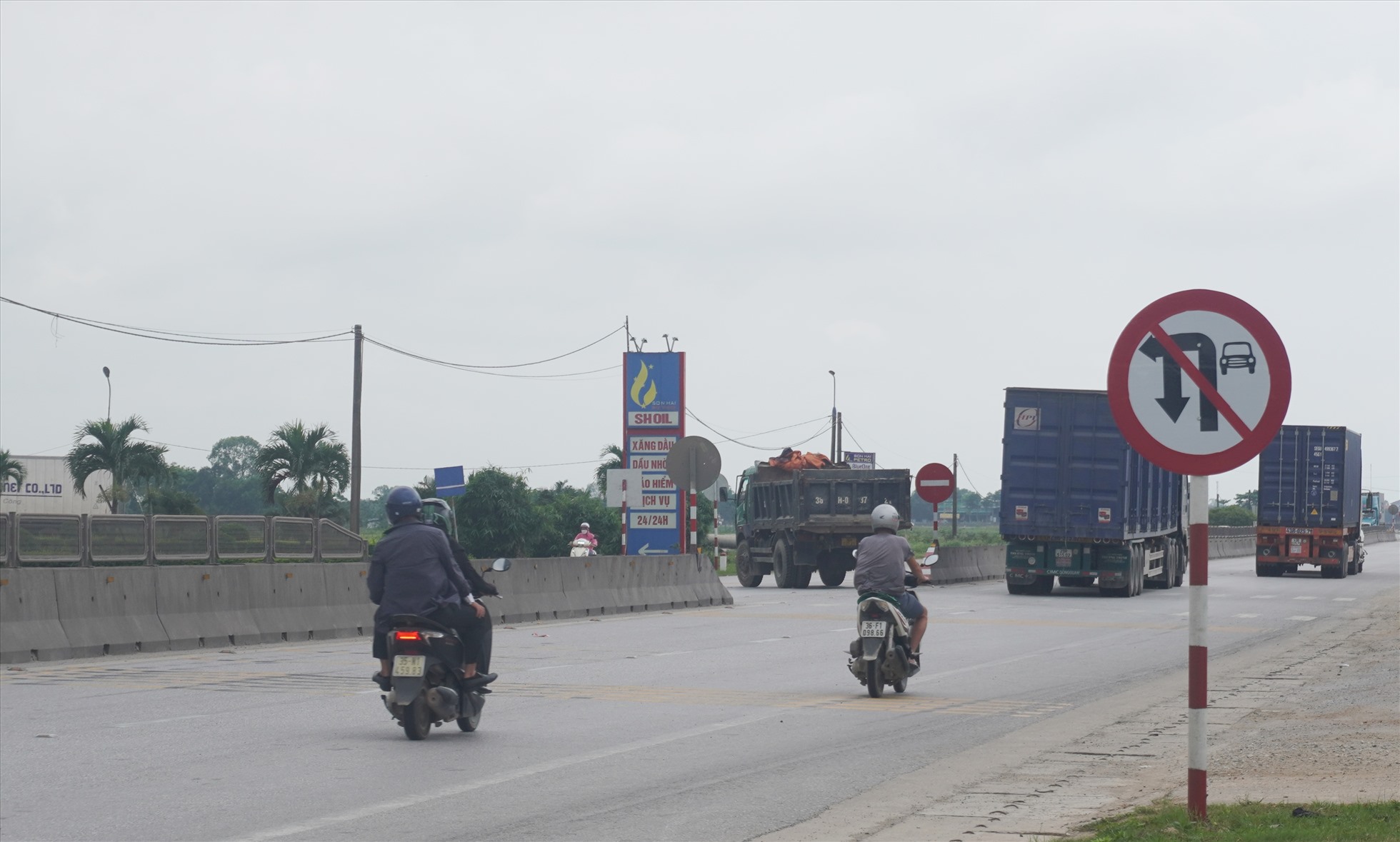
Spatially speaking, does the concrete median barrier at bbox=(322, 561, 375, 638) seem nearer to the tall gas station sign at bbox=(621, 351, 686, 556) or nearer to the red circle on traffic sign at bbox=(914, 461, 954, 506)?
the red circle on traffic sign at bbox=(914, 461, 954, 506)

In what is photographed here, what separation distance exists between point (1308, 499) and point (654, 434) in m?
18.6

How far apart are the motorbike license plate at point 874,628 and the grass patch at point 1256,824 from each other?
581 centimetres

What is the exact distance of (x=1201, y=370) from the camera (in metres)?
6.62

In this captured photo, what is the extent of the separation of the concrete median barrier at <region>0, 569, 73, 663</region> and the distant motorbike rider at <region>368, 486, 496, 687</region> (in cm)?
714

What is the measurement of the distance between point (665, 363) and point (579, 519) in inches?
1126

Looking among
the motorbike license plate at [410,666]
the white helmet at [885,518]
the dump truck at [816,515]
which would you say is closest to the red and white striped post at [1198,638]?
the motorbike license plate at [410,666]

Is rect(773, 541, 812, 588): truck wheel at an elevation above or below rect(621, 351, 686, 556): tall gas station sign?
below

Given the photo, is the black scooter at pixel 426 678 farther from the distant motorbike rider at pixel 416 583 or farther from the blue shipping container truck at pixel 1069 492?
the blue shipping container truck at pixel 1069 492

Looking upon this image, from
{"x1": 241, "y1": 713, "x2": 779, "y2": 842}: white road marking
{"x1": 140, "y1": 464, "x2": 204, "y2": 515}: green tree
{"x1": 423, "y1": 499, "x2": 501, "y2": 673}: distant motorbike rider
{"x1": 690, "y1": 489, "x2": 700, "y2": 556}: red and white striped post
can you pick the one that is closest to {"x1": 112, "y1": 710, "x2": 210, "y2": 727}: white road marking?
{"x1": 423, "y1": 499, "x2": 501, "y2": 673}: distant motorbike rider

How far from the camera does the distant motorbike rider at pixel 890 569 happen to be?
13453 millimetres

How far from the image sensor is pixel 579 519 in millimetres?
75625

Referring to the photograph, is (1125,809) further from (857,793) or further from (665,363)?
(665,363)

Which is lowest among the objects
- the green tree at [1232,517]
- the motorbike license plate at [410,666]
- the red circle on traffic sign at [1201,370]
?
the green tree at [1232,517]

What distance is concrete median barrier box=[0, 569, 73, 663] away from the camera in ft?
53.4
